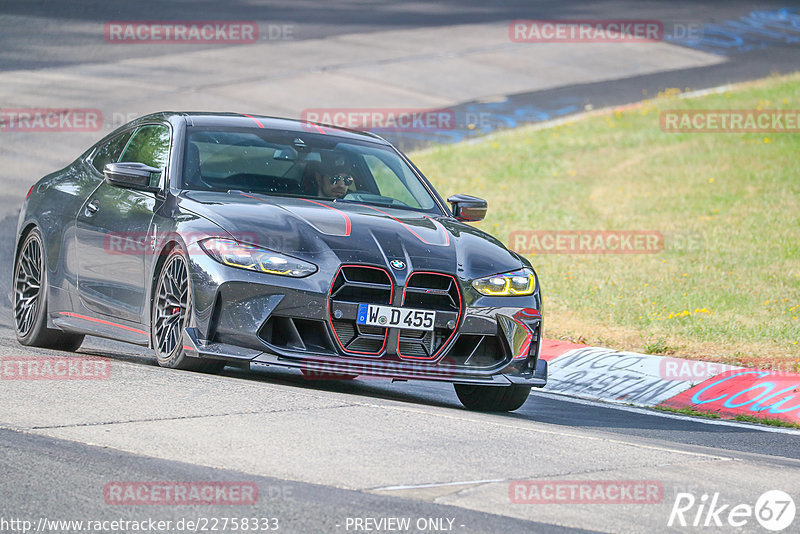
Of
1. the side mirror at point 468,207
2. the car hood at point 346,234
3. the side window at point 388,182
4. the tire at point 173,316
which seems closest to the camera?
the car hood at point 346,234

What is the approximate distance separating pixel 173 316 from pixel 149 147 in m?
1.63

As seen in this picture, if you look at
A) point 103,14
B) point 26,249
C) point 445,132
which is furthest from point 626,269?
point 103,14

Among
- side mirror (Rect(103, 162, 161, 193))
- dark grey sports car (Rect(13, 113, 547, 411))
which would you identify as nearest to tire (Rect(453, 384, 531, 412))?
dark grey sports car (Rect(13, 113, 547, 411))

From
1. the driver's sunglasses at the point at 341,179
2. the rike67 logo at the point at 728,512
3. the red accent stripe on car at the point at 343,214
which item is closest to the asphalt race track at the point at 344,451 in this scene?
the rike67 logo at the point at 728,512

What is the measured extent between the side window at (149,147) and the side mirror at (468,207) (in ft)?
6.38

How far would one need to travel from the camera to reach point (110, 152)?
9.06 meters

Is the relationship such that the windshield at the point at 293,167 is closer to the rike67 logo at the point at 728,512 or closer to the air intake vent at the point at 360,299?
the air intake vent at the point at 360,299

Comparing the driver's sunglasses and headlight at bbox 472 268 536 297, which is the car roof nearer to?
the driver's sunglasses

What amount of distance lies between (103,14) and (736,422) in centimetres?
2476

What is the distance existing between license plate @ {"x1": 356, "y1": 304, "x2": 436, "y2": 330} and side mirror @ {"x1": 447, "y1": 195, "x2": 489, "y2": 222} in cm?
171

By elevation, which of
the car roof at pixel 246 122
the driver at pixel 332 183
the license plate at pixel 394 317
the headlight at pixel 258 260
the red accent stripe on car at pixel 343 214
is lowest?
the license plate at pixel 394 317

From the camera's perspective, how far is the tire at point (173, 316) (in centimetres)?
→ 726

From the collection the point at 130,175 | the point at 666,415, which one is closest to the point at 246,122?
the point at 130,175

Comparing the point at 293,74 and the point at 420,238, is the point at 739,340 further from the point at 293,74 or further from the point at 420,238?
the point at 293,74
